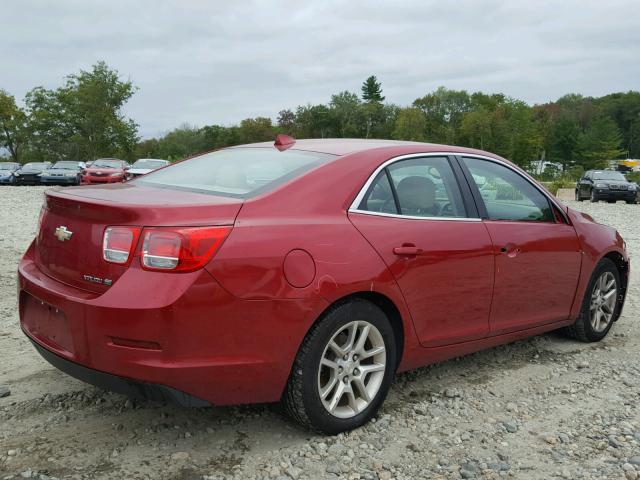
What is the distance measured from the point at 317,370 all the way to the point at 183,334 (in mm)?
714

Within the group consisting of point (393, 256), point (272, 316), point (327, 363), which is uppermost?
point (393, 256)

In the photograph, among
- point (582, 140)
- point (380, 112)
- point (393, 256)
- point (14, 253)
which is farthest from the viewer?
point (380, 112)

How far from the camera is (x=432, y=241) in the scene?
11.5 feet

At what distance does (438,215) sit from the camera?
368cm

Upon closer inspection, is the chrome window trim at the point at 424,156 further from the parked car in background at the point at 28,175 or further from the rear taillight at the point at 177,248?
the parked car in background at the point at 28,175

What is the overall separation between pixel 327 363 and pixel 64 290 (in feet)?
4.22

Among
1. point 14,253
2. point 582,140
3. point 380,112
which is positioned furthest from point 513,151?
point 14,253

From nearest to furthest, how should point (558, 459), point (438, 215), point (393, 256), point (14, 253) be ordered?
point (558, 459) → point (393, 256) → point (438, 215) → point (14, 253)

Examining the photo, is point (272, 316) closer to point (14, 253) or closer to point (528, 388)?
point (528, 388)

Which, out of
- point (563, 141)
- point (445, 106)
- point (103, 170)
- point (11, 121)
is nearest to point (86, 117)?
point (11, 121)

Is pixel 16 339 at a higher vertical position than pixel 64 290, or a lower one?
lower

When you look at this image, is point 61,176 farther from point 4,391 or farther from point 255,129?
point 255,129

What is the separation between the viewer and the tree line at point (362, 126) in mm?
54469

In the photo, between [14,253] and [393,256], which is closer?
[393,256]
